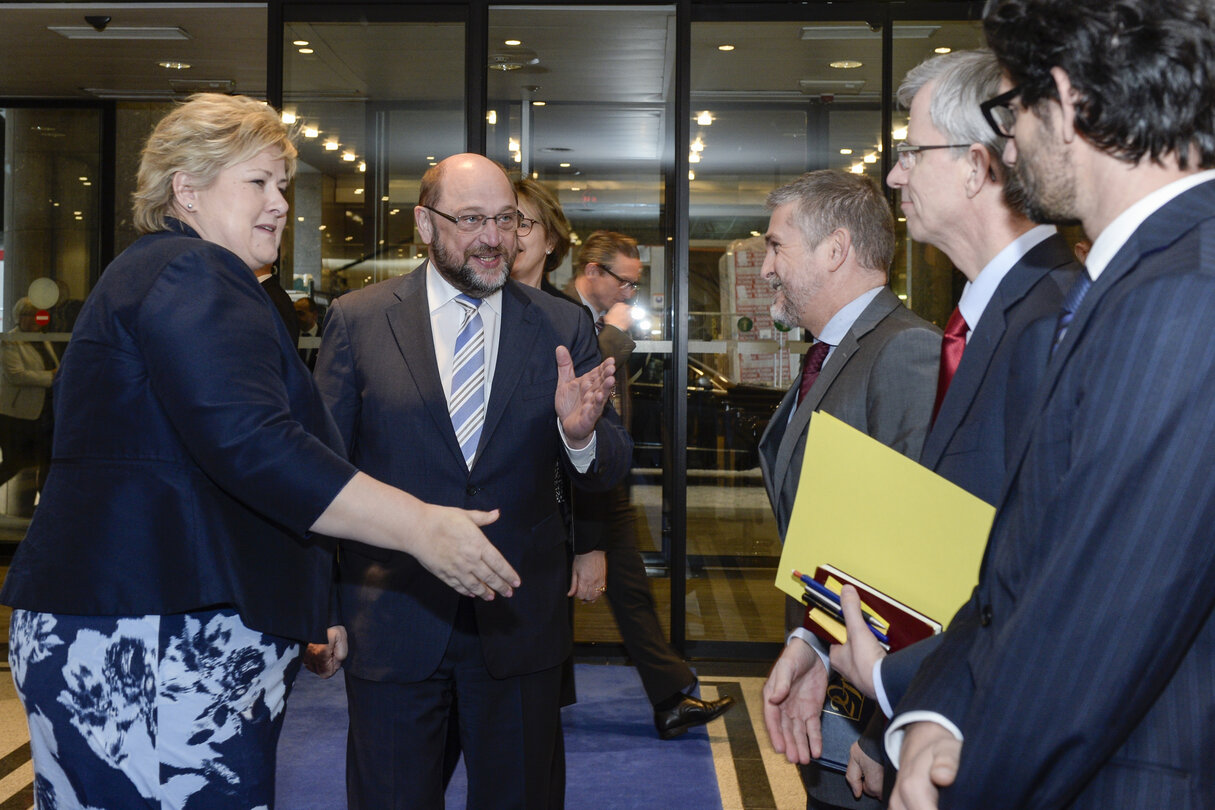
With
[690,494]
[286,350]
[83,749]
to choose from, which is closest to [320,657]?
[83,749]

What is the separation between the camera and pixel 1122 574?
2.76ft

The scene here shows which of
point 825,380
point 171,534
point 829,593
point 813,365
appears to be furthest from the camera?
point 813,365

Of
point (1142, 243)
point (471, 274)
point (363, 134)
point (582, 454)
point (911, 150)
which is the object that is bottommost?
point (582, 454)

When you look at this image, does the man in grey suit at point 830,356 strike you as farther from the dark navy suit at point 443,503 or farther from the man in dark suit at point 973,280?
the dark navy suit at point 443,503

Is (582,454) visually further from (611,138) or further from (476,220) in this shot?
(611,138)

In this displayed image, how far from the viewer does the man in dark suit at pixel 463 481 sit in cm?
228

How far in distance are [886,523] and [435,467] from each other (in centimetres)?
130

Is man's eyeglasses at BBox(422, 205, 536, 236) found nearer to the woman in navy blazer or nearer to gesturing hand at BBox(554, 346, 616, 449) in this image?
gesturing hand at BBox(554, 346, 616, 449)

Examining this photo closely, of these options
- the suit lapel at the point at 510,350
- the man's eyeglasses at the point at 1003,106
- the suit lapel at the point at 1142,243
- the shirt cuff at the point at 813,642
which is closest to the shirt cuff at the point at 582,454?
the suit lapel at the point at 510,350

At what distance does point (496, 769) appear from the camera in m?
2.34

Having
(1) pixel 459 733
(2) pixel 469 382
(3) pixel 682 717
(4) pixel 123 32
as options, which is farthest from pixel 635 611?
(4) pixel 123 32

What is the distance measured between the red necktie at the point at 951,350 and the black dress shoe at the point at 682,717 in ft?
9.32

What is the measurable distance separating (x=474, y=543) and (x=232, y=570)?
0.38 m

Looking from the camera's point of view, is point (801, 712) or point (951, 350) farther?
point (801, 712)
